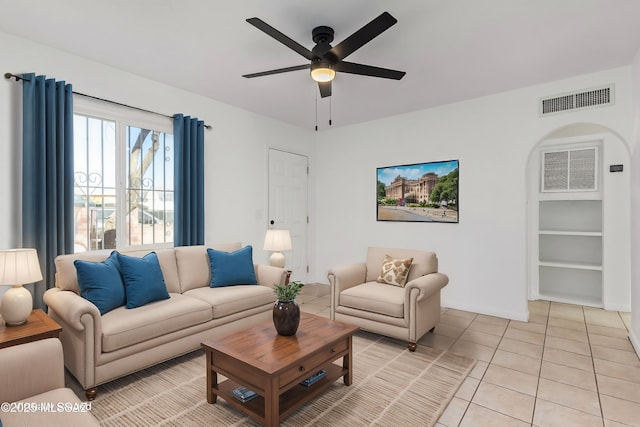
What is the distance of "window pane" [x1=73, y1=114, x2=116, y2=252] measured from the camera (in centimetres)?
321

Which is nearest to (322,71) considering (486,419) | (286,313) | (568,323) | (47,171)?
(286,313)

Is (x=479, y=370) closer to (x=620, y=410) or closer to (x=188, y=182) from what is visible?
(x=620, y=410)

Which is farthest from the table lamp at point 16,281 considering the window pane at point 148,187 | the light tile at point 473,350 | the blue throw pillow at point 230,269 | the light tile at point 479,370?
the light tile at point 473,350

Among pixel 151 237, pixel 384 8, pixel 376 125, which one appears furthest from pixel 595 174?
pixel 151 237

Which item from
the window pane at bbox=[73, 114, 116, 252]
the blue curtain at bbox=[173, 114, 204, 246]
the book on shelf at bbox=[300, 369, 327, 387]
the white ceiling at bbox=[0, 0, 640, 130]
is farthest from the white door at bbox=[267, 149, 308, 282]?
the book on shelf at bbox=[300, 369, 327, 387]

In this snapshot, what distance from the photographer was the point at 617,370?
8.86 ft

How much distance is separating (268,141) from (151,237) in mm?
2160

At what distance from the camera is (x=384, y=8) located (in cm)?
233

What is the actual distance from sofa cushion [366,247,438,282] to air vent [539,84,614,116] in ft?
6.90

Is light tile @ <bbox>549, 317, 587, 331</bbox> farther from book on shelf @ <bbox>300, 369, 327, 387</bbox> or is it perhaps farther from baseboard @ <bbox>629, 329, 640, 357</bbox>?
book on shelf @ <bbox>300, 369, 327, 387</bbox>

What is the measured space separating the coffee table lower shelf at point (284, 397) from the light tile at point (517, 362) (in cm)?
149

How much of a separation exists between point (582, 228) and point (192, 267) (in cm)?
526

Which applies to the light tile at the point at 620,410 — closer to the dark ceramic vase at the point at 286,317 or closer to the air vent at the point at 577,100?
the dark ceramic vase at the point at 286,317

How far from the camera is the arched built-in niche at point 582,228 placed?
4.24 m
